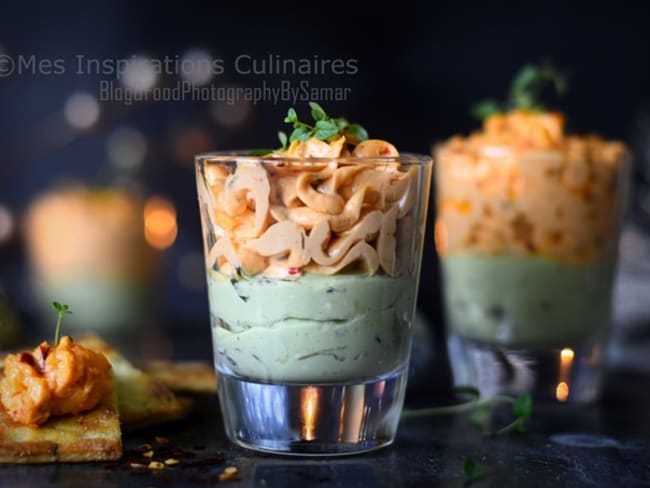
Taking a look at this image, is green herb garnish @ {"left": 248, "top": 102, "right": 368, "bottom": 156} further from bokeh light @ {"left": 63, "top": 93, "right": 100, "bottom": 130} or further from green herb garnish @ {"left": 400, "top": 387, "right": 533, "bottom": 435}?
bokeh light @ {"left": 63, "top": 93, "right": 100, "bottom": 130}

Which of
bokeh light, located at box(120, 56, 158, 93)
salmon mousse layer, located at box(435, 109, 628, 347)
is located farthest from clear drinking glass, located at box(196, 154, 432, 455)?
bokeh light, located at box(120, 56, 158, 93)

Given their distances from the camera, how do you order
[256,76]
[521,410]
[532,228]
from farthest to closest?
[256,76] < [532,228] < [521,410]

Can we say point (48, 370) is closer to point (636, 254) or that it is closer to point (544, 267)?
point (544, 267)

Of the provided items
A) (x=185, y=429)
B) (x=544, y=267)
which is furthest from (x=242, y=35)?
(x=185, y=429)

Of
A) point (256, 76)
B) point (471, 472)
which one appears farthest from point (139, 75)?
point (471, 472)

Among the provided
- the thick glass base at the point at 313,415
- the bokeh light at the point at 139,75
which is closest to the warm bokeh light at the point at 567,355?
the thick glass base at the point at 313,415

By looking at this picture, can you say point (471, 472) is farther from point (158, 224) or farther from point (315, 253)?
point (158, 224)

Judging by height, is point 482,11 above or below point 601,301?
above
